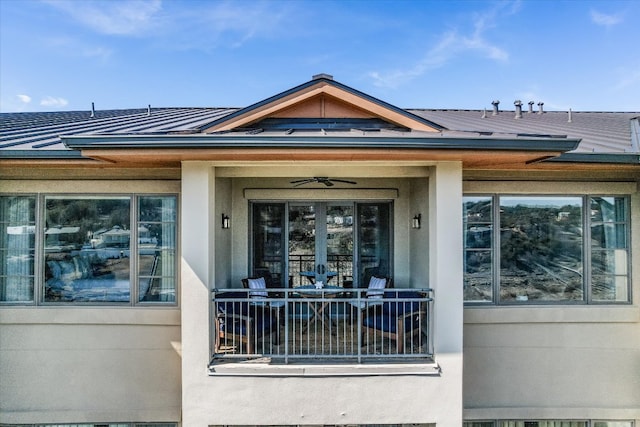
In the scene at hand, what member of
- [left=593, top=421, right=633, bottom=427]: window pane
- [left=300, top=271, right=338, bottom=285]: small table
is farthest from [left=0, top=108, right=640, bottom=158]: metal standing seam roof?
[left=593, top=421, right=633, bottom=427]: window pane

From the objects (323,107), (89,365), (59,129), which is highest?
(323,107)

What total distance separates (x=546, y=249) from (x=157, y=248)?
22.4ft

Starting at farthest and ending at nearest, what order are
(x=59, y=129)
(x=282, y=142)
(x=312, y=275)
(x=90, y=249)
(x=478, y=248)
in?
(x=312, y=275) → (x=59, y=129) → (x=478, y=248) → (x=90, y=249) → (x=282, y=142)

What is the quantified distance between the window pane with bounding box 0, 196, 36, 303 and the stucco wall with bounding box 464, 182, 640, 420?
7477 mm

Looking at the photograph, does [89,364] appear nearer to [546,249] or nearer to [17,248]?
[17,248]

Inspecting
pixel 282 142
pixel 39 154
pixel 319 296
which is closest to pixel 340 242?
pixel 319 296

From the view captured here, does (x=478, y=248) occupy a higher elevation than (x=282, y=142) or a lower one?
lower

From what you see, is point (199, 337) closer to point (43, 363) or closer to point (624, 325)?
point (43, 363)

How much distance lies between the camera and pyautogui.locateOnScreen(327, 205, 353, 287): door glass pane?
27.7 feet

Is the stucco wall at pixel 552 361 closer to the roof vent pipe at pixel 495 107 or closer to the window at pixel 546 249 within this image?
the window at pixel 546 249

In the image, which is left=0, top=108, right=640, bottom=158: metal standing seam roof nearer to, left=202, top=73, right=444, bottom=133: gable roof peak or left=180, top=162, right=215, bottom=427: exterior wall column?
left=202, top=73, right=444, bottom=133: gable roof peak

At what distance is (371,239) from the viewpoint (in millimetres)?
8430

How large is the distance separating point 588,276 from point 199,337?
258 inches

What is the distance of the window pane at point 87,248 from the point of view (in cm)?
630
